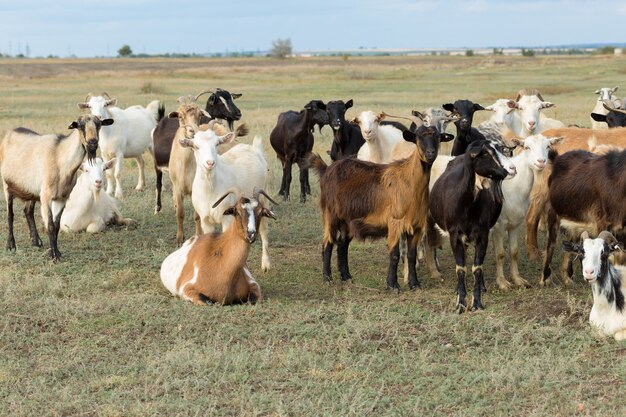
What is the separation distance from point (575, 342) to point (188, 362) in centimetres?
337

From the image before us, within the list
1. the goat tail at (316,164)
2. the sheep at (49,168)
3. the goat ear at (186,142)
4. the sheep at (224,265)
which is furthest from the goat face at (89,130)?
the goat tail at (316,164)

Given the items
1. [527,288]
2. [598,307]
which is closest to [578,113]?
[527,288]

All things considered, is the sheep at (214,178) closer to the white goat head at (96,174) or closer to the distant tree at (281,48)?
the white goat head at (96,174)

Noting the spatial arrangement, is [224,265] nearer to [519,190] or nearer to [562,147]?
[519,190]

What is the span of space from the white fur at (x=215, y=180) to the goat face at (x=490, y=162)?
3.01 m

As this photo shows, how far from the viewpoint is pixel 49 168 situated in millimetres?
11422

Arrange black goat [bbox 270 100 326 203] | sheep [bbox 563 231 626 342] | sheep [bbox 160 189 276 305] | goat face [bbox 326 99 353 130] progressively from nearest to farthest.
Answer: sheep [bbox 563 231 626 342] < sheep [bbox 160 189 276 305] < goat face [bbox 326 99 353 130] < black goat [bbox 270 100 326 203]

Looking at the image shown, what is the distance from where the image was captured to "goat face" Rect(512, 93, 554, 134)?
1351 centimetres

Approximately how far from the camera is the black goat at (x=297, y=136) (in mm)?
15945

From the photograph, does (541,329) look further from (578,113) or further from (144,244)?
(578,113)

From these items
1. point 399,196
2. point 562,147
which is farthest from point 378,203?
point 562,147

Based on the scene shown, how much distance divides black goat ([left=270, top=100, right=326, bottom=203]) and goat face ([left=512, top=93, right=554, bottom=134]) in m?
3.63

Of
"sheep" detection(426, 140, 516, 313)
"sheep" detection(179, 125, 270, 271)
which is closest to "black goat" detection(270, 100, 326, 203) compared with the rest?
"sheep" detection(179, 125, 270, 271)

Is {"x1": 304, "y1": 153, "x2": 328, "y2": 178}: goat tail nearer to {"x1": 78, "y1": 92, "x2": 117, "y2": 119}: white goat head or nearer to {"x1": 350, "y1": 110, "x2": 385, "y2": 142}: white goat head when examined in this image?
{"x1": 350, "y1": 110, "x2": 385, "y2": 142}: white goat head
